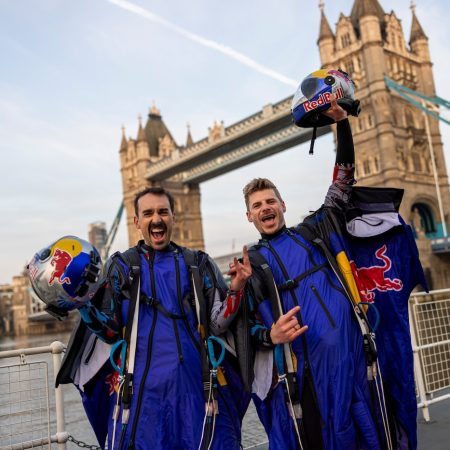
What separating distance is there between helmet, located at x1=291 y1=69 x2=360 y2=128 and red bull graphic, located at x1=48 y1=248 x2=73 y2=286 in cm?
123

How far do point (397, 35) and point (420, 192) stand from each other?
32.4 feet

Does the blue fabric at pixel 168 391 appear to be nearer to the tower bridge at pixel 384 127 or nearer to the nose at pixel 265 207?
the nose at pixel 265 207

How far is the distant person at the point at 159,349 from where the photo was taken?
6.14 ft

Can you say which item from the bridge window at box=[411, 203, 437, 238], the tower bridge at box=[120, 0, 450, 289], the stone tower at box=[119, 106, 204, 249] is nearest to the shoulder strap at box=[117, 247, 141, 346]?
the tower bridge at box=[120, 0, 450, 289]

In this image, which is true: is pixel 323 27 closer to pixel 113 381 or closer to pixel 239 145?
pixel 239 145

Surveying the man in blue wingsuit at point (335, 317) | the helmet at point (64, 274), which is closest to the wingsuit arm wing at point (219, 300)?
the man in blue wingsuit at point (335, 317)

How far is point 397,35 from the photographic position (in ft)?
97.3

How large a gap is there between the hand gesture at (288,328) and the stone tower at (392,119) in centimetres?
2454

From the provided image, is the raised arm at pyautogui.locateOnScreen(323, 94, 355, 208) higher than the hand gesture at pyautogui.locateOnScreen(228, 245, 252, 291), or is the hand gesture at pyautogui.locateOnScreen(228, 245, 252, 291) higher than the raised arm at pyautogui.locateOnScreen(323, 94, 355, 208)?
the raised arm at pyautogui.locateOnScreen(323, 94, 355, 208)

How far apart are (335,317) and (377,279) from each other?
0.38 m

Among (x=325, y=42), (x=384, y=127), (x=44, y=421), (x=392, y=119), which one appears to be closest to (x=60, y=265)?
(x=44, y=421)

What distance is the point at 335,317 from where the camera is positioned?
1.94m

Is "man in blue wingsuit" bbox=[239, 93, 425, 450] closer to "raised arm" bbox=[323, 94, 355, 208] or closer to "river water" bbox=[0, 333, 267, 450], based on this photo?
"raised arm" bbox=[323, 94, 355, 208]

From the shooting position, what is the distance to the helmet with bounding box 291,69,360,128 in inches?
87.2
